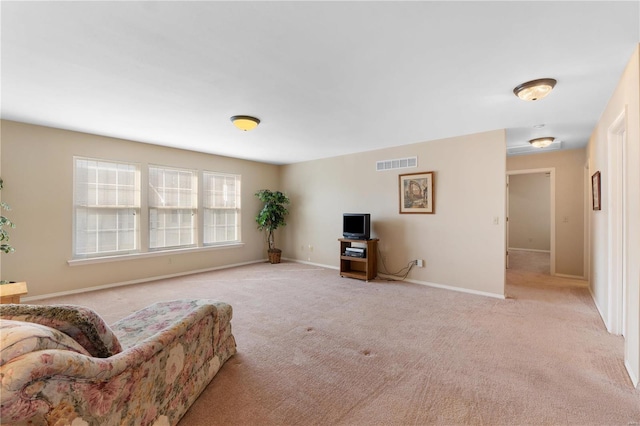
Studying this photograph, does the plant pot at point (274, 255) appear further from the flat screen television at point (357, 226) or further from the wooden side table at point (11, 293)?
the wooden side table at point (11, 293)

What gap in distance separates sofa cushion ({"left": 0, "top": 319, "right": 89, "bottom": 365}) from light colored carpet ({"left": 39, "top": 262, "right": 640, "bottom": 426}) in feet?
3.38

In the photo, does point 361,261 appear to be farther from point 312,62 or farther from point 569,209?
point 569,209

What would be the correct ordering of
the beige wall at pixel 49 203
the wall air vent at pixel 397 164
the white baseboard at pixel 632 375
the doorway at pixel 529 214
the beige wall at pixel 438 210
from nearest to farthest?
the white baseboard at pixel 632 375, the beige wall at pixel 49 203, the beige wall at pixel 438 210, the wall air vent at pixel 397 164, the doorway at pixel 529 214

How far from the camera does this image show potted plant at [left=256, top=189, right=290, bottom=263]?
651 centimetres

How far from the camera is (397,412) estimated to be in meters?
1.74

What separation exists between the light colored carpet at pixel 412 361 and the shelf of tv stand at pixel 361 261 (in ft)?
2.68

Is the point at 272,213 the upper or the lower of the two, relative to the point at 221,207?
lower

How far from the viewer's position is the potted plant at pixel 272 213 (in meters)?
6.51

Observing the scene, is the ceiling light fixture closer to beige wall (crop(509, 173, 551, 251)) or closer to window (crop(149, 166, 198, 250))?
beige wall (crop(509, 173, 551, 251))

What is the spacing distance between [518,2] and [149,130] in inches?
176

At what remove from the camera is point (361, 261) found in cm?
532

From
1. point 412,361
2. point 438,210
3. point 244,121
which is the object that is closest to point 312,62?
point 244,121

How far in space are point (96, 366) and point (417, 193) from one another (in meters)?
4.67

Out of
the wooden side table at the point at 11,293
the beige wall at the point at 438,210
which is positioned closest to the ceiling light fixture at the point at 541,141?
the beige wall at the point at 438,210
